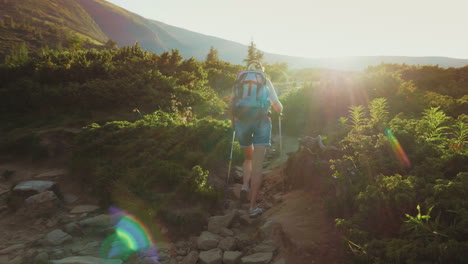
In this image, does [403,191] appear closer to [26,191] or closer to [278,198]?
[278,198]

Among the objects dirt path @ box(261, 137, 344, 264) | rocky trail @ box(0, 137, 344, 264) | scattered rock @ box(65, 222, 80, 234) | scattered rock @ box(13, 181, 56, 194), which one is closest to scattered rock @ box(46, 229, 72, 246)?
rocky trail @ box(0, 137, 344, 264)

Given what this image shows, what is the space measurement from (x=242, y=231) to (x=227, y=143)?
9.35 feet

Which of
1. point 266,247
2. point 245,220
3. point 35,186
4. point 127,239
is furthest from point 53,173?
point 266,247

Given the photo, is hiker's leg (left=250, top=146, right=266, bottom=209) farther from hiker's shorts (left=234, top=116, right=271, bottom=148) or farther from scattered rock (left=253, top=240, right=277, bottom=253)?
scattered rock (left=253, top=240, right=277, bottom=253)

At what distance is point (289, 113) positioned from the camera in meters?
11.1

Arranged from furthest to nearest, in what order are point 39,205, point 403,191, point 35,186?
point 35,186
point 39,205
point 403,191

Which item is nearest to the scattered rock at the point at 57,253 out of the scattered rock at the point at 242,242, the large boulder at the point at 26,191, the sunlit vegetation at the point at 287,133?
the sunlit vegetation at the point at 287,133

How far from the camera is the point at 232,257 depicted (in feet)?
12.3

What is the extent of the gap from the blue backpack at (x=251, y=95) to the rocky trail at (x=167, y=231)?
62.3 inches

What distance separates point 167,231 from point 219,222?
2.90 ft

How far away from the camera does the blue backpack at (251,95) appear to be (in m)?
4.81

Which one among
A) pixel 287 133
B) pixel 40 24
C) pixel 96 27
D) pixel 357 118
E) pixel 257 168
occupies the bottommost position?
pixel 287 133

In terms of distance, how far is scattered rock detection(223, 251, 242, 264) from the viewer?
3.73 m

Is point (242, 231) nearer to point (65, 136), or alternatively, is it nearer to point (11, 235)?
point (11, 235)
